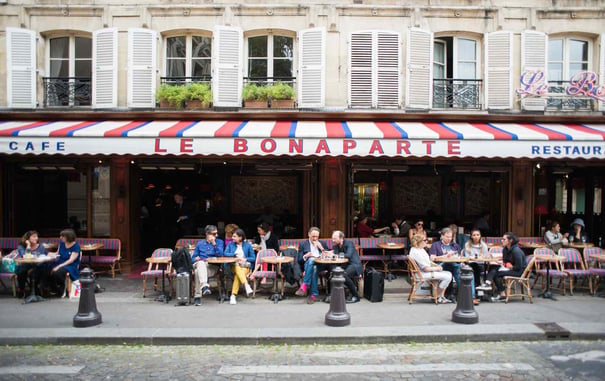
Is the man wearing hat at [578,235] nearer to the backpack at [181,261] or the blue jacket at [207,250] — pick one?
the blue jacket at [207,250]

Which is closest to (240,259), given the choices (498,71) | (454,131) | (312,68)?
(312,68)

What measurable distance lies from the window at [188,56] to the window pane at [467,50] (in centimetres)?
639

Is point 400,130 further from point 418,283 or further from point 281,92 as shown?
point 418,283

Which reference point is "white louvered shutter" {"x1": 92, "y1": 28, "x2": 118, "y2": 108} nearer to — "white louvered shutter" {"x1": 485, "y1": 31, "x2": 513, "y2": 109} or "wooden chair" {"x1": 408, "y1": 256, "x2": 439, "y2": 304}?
"wooden chair" {"x1": 408, "y1": 256, "x2": 439, "y2": 304}

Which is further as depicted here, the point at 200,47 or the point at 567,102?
the point at 200,47

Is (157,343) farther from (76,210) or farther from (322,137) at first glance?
(76,210)

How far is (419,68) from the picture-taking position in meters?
11.1

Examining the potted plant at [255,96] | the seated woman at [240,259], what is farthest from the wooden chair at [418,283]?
the potted plant at [255,96]

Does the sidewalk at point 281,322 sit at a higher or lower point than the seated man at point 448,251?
lower

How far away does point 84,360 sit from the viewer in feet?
18.0

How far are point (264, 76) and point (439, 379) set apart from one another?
28.0 feet

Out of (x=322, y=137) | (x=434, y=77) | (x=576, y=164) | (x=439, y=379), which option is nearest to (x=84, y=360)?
(x=439, y=379)

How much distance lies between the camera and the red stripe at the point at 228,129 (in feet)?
29.7

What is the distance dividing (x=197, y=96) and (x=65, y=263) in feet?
15.5
